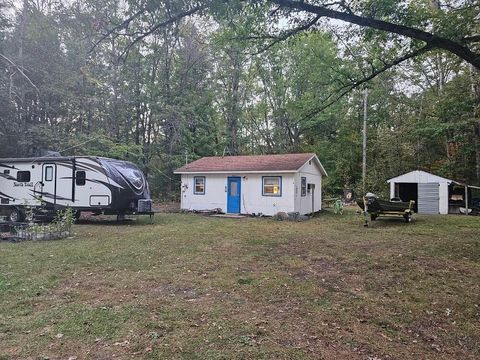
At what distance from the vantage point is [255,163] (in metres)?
16.5

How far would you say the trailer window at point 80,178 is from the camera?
12.1 m

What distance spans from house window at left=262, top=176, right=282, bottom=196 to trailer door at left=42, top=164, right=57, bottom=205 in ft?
28.0

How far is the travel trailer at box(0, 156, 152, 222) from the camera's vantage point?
39.1 feet

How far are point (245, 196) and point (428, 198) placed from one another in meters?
9.27

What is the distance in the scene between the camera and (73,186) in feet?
40.2

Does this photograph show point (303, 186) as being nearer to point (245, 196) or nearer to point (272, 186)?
point (272, 186)

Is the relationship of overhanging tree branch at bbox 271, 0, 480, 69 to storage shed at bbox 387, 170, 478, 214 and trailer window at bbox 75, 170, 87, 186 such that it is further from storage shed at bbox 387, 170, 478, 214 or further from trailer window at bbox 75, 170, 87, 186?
storage shed at bbox 387, 170, 478, 214

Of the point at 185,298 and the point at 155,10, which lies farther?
the point at 155,10

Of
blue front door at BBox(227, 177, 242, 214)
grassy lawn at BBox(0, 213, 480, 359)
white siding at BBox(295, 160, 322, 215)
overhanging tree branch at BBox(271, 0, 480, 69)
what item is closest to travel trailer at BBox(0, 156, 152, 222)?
grassy lawn at BBox(0, 213, 480, 359)

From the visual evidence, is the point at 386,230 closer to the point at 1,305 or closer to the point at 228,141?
the point at 1,305

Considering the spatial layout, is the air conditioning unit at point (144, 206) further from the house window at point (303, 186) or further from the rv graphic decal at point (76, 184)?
the house window at point (303, 186)

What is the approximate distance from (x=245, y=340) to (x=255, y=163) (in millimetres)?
13469

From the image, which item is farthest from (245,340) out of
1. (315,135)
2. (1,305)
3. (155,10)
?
(315,135)

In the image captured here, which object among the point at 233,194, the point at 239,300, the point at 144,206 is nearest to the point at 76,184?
the point at 144,206
